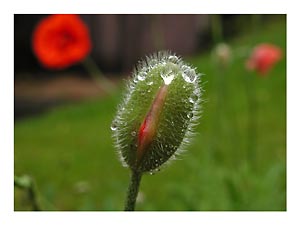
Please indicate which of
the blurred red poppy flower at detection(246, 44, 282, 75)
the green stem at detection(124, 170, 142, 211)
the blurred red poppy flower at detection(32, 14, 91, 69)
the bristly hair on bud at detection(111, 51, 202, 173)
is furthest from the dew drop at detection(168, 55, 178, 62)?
the blurred red poppy flower at detection(246, 44, 282, 75)

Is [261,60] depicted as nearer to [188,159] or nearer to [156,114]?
[188,159]

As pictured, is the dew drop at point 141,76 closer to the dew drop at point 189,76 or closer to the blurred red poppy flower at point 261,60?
the dew drop at point 189,76

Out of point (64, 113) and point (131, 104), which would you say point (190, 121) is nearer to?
point (131, 104)

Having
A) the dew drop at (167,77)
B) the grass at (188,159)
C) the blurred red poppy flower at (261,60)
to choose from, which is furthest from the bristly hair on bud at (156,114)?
the blurred red poppy flower at (261,60)

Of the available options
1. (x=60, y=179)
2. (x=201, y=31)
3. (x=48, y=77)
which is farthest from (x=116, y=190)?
(x=201, y=31)

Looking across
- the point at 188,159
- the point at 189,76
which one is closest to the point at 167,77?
the point at 189,76
